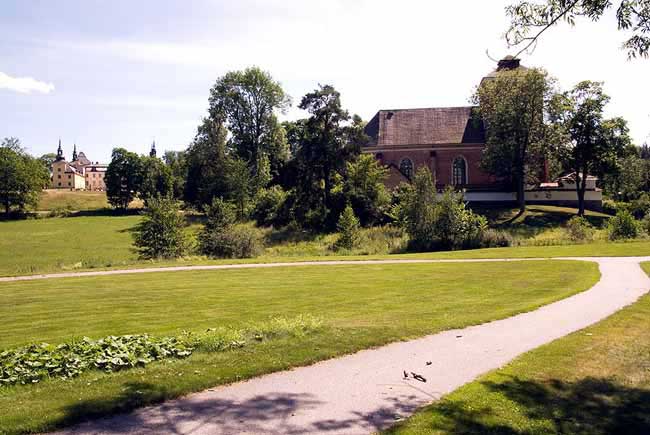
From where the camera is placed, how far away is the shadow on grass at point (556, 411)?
19.6ft

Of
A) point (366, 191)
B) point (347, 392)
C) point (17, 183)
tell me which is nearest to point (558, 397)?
point (347, 392)

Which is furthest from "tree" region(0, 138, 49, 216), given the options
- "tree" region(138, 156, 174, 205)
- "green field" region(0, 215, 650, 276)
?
"tree" region(138, 156, 174, 205)

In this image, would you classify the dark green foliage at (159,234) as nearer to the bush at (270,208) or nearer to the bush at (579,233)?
the bush at (270,208)

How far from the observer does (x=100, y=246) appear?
4794 cm

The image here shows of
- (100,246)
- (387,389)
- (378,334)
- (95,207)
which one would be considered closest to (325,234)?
(100,246)

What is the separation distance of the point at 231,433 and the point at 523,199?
2057 inches

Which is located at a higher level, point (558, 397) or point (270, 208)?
point (270, 208)

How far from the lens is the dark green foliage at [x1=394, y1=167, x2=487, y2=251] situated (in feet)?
111

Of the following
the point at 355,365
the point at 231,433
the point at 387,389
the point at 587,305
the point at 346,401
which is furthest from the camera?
the point at 587,305

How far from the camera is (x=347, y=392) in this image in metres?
6.96

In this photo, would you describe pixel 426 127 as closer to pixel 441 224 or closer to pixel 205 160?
pixel 205 160

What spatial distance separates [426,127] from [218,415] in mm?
62716

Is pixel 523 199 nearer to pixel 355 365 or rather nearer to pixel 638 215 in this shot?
pixel 638 215

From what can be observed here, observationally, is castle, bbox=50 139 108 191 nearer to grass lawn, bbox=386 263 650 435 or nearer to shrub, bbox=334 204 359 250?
shrub, bbox=334 204 359 250
